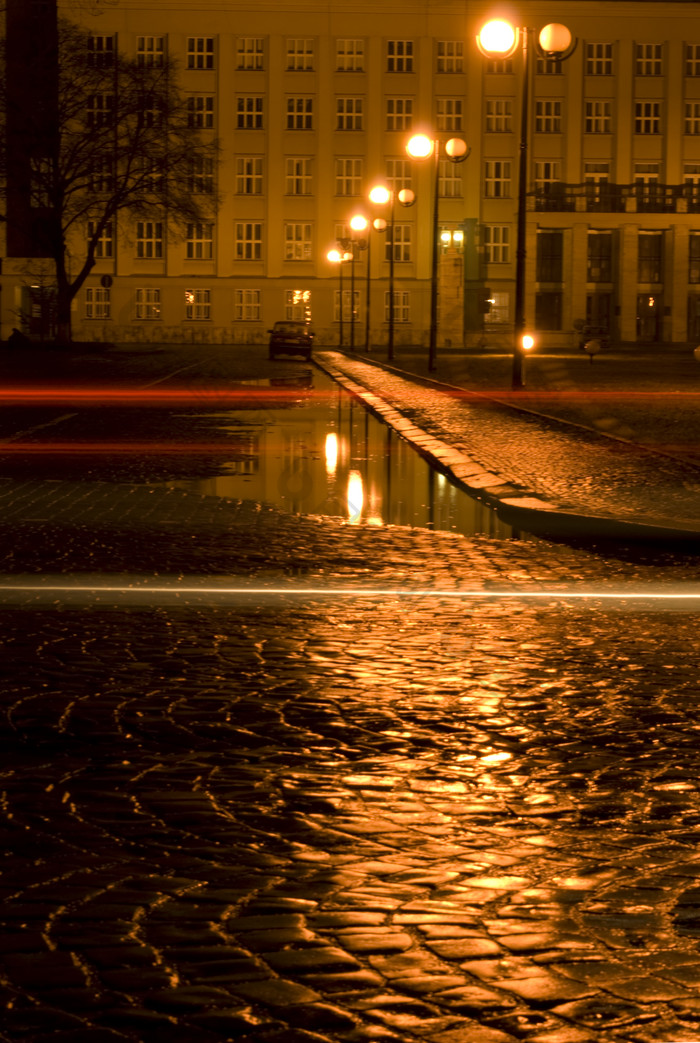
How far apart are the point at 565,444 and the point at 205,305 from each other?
8544 centimetres

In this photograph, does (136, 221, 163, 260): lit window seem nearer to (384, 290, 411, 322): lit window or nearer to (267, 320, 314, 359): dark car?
(384, 290, 411, 322): lit window

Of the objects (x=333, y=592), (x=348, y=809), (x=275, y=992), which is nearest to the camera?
(x=275, y=992)

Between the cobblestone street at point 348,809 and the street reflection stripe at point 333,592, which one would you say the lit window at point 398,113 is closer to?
the cobblestone street at point 348,809

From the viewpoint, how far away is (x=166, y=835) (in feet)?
16.3

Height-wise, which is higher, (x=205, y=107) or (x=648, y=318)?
(x=205, y=107)

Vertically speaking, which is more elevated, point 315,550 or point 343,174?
point 343,174

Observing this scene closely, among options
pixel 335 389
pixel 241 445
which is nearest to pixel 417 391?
pixel 335 389

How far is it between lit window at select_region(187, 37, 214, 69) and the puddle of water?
8018 cm

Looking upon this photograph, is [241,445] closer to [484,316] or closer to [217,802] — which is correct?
[217,802]

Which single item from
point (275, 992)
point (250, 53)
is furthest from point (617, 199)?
point (275, 992)

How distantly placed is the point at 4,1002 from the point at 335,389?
35.9 meters

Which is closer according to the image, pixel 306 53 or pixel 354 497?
pixel 354 497

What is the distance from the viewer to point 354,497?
15680mm

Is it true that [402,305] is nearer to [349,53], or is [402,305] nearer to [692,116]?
[349,53]
